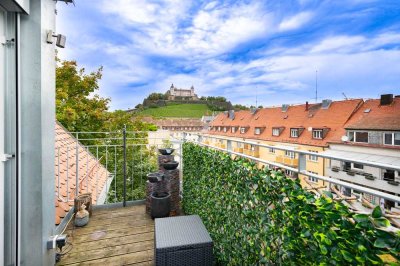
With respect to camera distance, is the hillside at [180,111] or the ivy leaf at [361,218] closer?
the ivy leaf at [361,218]

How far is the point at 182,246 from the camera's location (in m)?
2.15

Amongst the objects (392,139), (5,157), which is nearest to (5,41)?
(5,157)

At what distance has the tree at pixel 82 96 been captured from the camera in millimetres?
10517

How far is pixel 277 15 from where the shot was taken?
8.20 meters

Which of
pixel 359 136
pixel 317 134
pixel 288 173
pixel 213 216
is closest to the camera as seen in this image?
pixel 288 173

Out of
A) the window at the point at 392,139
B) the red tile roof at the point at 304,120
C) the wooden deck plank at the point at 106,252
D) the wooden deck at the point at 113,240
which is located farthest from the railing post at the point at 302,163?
the red tile roof at the point at 304,120

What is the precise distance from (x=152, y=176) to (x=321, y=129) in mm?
16446

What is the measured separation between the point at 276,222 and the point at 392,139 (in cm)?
1395

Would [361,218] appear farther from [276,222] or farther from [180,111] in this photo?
[180,111]

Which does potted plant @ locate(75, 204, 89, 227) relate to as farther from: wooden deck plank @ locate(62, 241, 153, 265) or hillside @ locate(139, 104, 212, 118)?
hillside @ locate(139, 104, 212, 118)

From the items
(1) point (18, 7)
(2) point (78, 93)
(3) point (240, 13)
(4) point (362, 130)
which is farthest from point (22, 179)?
(4) point (362, 130)

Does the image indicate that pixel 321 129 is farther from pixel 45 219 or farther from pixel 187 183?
pixel 45 219

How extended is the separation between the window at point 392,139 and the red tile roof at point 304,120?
141 inches

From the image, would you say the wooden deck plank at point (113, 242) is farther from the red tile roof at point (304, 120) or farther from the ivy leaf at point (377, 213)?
the red tile roof at point (304, 120)
